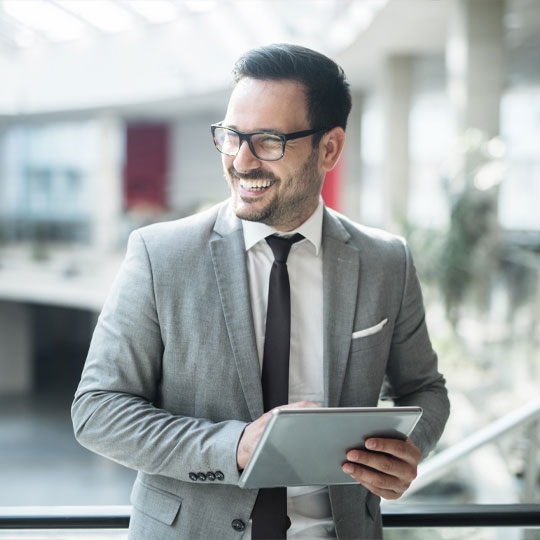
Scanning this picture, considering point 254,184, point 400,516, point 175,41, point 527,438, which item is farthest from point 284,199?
point 175,41

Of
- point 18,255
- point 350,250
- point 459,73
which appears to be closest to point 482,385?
point 459,73

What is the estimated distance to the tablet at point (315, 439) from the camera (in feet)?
4.23

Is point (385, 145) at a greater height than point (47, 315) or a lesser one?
greater

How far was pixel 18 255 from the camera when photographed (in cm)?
2236

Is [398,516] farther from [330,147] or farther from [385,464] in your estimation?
[330,147]

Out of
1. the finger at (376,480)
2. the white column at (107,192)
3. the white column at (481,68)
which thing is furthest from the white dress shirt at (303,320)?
the white column at (107,192)

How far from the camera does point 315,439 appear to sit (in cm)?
136

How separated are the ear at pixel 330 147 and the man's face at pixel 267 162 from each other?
2.9 inches

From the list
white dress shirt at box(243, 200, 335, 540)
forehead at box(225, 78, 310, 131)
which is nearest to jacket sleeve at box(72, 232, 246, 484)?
white dress shirt at box(243, 200, 335, 540)

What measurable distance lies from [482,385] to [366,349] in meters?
6.75

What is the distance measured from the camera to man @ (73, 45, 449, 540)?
1514 millimetres

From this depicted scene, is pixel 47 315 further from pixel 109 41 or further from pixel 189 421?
pixel 189 421

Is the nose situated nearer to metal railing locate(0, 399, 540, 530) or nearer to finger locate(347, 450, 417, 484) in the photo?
finger locate(347, 450, 417, 484)

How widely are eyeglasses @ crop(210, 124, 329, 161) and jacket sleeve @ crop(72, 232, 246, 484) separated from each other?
0.28 metres
